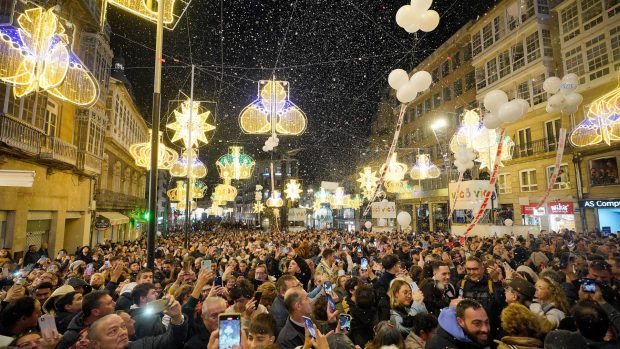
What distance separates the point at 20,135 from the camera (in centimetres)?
1178

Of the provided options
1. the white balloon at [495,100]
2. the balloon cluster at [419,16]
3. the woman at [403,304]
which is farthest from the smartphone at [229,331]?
the white balloon at [495,100]

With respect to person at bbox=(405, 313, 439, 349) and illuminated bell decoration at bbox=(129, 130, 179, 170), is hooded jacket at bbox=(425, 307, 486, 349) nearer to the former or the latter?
person at bbox=(405, 313, 439, 349)

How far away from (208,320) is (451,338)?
229 cm

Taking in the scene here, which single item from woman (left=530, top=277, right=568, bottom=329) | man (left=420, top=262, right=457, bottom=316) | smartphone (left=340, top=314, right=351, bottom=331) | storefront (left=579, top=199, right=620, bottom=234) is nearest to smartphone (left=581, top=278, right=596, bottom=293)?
woman (left=530, top=277, right=568, bottom=329)

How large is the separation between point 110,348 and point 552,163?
27.8 m

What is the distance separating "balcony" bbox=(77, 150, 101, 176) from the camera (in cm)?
1738

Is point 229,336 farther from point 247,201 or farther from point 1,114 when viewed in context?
point 247,201

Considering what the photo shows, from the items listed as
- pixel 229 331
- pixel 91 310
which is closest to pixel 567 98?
pixel 229 331

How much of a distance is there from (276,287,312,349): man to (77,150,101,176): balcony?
57.6ft

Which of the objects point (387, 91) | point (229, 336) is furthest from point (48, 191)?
point (387, 91)

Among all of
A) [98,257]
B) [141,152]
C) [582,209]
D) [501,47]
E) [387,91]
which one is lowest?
[98,257]

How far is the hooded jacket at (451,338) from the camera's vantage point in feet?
10.3

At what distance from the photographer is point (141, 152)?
14.5m

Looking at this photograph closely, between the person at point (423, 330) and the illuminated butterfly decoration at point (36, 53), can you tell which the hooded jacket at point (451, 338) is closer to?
the person at point (423, 330)
